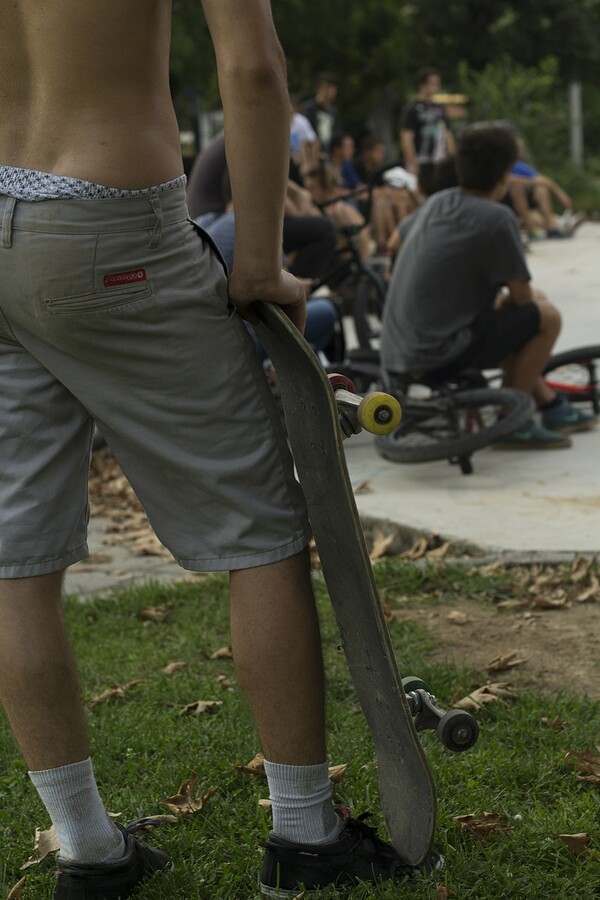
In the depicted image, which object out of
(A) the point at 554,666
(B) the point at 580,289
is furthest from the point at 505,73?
(A) the point at 554,666

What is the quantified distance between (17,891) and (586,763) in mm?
1368

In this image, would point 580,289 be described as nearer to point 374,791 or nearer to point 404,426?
point 404,426

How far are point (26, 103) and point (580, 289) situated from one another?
10249 millimetres

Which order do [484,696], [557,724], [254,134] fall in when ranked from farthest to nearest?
[484,696]
[557,724]
[254,134]

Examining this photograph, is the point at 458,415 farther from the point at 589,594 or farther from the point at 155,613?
the point at 155,613

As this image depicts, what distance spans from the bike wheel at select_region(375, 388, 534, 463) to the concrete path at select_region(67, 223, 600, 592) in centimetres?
15

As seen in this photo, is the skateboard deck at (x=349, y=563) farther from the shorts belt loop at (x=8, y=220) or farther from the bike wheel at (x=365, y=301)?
the bike wheel at (x=365, y=301)

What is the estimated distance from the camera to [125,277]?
7.40 feet

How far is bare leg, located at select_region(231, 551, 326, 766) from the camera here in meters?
2.37

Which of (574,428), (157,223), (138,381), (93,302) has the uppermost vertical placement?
(157,223)

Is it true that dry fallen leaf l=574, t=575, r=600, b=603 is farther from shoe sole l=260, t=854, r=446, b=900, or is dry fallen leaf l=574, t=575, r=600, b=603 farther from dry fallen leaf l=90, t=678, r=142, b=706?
shoe sole l=260, t=854, r=446, b=900

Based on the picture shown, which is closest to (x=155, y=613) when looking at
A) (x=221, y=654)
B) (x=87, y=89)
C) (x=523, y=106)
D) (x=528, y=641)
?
(x=221, y=654)

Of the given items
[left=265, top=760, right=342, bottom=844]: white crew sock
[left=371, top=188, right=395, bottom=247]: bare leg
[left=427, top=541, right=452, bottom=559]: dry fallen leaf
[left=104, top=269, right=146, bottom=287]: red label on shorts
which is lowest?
[left=371, top=188, right=395, bottom=247]: bare leg

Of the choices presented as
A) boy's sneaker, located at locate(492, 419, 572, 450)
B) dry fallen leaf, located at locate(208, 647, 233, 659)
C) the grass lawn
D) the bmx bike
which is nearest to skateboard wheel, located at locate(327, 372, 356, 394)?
the grass lawn
